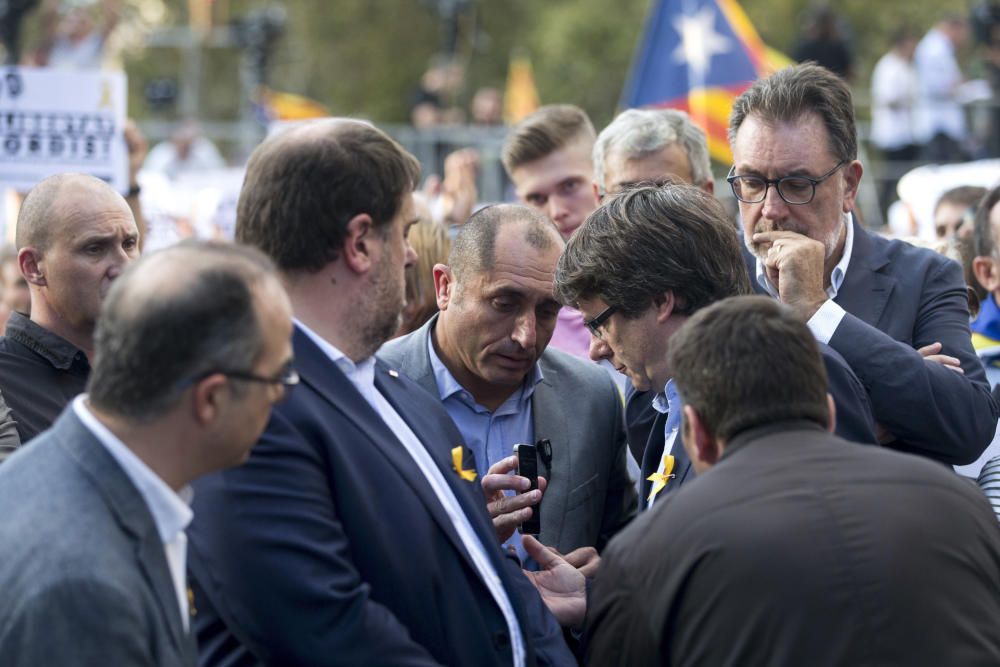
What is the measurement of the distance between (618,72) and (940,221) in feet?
103

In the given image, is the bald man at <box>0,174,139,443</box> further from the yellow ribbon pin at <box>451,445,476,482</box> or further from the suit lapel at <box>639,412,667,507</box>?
the suit lapel at <box>639,412,667,507</box>

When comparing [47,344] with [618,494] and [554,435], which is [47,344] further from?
[618,494]

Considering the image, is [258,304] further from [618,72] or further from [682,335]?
[618,72]

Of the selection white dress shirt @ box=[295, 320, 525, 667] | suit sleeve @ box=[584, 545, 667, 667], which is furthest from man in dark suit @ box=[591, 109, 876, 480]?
suit sleeve @ box=[584, 545, 667, 667]

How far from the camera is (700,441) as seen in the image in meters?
2.94

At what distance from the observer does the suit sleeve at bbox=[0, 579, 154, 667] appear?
7.70 ft

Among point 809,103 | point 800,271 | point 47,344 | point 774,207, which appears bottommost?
point 47,344

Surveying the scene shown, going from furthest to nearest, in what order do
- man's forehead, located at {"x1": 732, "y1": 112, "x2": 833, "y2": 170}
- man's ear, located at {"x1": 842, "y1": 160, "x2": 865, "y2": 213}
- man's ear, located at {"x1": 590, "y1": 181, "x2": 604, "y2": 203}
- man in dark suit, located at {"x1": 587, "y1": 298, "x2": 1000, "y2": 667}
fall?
man's ear, located at {"x1": 590, "y1": 181, "x2": 604, "y2": 203} < man's ear, located at {"x1": 842, "y1": 160, "x2": 865, "y2": 213} < man's forehead, located at {"x1": 732, "y1": 112, "x2": 833, "y2": 170} < man in dark suit, located at {"x1": 587, "y1": 298, "x2": 1000, "y2": 667}

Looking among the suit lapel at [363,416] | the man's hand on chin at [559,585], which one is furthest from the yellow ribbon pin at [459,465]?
the man's hand on chin at [559,585]

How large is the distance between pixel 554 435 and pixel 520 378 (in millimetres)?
215

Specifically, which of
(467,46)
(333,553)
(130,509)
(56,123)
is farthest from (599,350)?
(467,46)

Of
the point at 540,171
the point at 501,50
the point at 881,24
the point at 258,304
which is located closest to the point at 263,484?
the point at 258,304

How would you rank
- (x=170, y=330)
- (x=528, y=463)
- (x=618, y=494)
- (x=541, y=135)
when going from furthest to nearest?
(x=541, y=135), (x=618, y=494), (x=528, y=463), (x=170, y=330)

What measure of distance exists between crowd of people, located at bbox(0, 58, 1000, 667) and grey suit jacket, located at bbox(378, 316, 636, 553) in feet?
0.05
